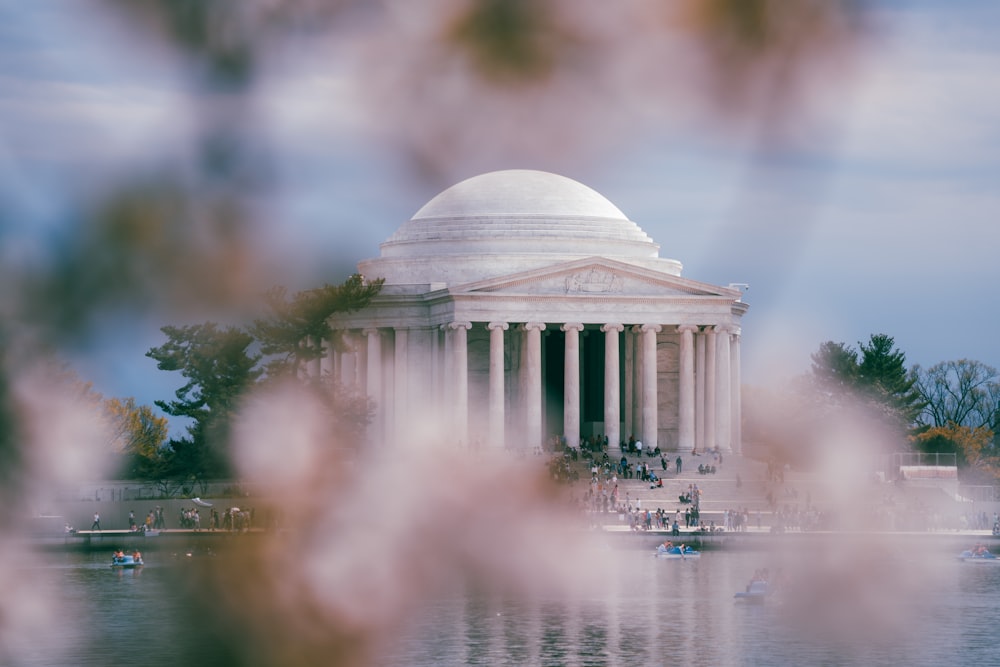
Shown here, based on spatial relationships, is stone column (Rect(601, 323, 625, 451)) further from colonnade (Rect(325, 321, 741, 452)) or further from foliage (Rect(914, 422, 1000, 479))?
foliage (Rect(914, 422, 1000, 479))

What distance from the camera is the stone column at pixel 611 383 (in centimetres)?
13200

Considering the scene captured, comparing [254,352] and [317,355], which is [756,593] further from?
[254,352]

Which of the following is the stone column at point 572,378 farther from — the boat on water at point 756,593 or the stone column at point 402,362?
the boat on water at point 756,593

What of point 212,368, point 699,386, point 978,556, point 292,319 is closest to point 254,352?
point 292,319

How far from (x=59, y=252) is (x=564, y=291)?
11866cm

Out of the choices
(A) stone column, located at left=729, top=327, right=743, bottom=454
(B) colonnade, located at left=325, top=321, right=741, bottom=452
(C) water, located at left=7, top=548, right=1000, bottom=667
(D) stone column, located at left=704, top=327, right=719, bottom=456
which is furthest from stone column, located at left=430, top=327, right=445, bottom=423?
(C) water, located at left=7, top=548, right=1000, bottom=667

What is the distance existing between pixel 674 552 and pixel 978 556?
51.6ft

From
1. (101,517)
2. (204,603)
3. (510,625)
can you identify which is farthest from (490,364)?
(204,603)

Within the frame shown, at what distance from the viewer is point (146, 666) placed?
124 feet

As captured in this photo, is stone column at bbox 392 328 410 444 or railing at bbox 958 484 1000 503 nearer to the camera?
railing at bbox 958 484 1000 503

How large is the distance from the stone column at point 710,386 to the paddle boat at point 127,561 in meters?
68.1

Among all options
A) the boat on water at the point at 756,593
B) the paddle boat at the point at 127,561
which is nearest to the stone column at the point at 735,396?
the paddle boat at the point at 127,561

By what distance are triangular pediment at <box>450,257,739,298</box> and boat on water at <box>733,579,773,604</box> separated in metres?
57.6

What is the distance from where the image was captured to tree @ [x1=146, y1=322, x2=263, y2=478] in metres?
14.0
